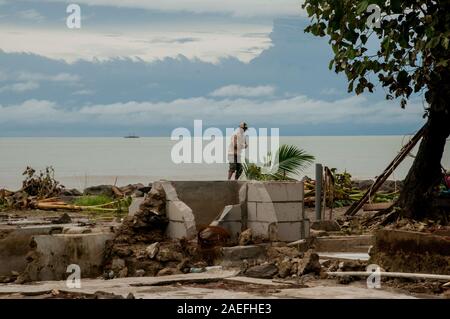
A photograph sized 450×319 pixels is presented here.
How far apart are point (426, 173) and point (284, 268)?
6.25 meters

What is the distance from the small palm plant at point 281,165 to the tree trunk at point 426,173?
107 inches

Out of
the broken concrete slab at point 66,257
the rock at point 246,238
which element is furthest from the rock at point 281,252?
the broken concrete slab at point 66,257

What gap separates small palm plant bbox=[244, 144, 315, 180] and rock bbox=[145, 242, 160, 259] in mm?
5742

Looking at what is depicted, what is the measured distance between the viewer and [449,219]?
60.2 ft

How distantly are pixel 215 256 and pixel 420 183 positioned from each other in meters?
5.76

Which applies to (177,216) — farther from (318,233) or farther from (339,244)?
(318,233)

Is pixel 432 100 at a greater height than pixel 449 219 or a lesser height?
greater
